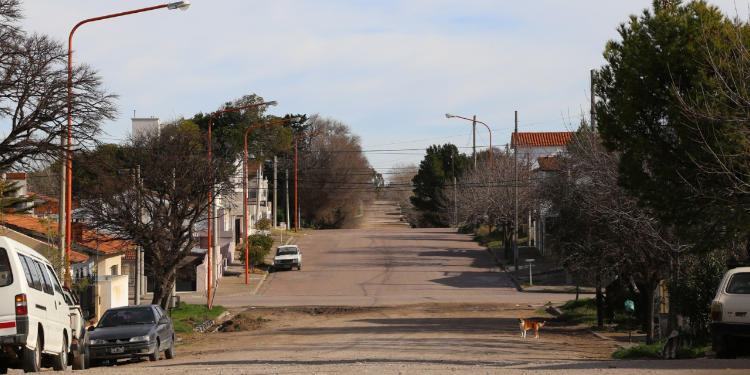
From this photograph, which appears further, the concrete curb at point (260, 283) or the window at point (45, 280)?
the concrete curb at point (260, 283)

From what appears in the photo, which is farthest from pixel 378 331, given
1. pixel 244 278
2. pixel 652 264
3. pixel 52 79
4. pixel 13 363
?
pixel 244 278

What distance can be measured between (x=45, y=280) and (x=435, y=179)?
82.4 m

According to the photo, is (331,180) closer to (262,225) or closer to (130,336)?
(262,225)

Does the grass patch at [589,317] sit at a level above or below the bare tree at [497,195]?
below

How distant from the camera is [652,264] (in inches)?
987

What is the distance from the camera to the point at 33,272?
45.3 feet

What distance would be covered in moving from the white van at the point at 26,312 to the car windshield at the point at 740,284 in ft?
37.8

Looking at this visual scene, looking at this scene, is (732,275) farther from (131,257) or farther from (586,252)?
(131,257)

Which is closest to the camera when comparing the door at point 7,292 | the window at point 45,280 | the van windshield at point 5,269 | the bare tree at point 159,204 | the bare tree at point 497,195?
the door at point 7,292

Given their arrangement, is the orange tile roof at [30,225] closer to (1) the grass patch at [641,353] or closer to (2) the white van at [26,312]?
(2) the white van at [26,312]

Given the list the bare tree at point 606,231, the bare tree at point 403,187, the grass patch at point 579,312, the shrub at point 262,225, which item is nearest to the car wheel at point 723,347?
the bare tree at point 606,231

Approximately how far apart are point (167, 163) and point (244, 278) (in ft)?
69.4

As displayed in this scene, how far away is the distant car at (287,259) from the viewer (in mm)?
54625

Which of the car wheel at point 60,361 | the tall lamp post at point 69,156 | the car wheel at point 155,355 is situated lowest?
the car wheel at point 155,355
